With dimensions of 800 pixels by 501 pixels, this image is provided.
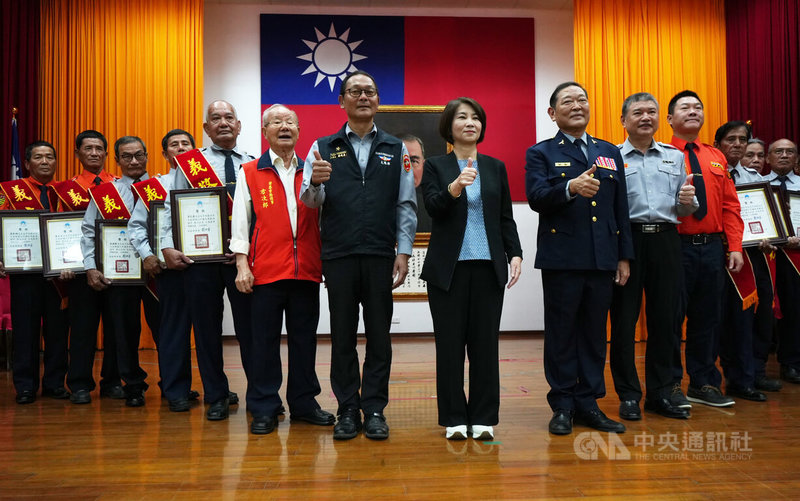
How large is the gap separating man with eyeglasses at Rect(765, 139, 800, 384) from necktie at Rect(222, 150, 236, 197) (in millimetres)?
3343

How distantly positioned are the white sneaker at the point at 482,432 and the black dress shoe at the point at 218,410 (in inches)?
50.6

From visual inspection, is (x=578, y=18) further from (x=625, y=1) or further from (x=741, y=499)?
(x=741, y=499)

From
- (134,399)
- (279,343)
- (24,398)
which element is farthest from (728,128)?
(24,398)

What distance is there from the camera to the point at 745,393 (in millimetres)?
3611

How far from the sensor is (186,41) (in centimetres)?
666

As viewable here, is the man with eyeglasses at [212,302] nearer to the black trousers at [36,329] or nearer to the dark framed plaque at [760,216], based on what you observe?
the black trousers at [36,329]

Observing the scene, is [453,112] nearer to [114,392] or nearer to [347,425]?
[347,425]

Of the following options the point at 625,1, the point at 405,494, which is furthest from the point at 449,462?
the point at 625,1

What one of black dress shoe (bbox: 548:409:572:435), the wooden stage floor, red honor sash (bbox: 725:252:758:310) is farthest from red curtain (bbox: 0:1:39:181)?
red honor sash (bbox: 725:252:758:310)

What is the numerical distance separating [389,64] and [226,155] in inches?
158

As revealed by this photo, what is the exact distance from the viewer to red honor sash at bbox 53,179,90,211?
13.4ft
